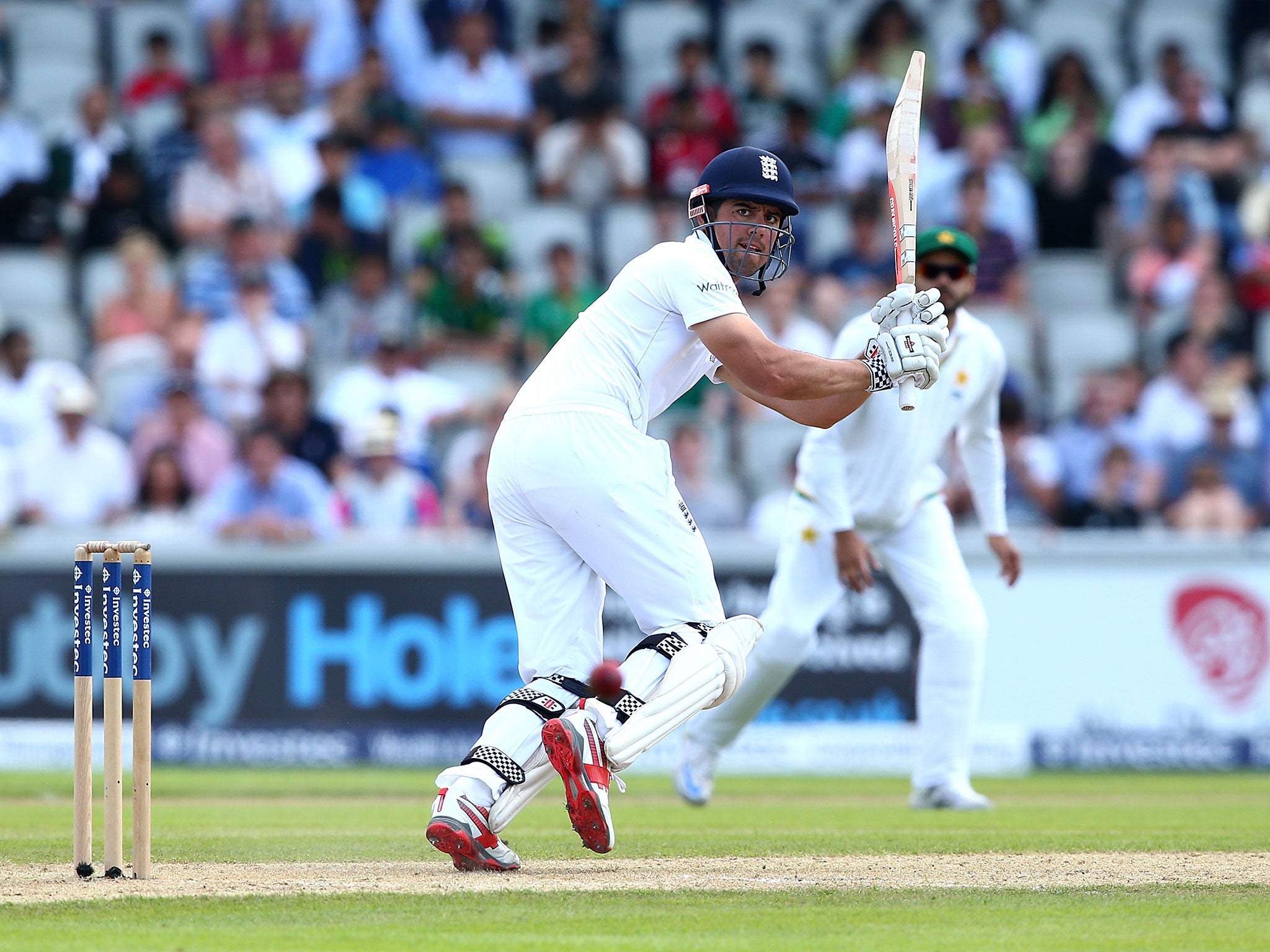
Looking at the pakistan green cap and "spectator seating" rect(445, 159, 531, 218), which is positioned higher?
"spectator seating" rect(445, 159, 531, 218)

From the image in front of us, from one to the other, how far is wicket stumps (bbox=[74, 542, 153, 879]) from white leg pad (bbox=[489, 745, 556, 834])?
0.93m

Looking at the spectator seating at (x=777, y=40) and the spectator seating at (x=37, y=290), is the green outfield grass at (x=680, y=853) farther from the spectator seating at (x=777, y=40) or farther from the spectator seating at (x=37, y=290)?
the spectator seating at (x=777, y=40)

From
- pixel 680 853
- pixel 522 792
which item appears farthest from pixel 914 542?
pixel 522 792

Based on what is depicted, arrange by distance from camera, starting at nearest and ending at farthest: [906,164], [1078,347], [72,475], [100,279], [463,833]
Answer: [463,833] < [906,164] < [72,475] < [100,279] < [1078,347]

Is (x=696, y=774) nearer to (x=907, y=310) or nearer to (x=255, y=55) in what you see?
(x=907, y=310)

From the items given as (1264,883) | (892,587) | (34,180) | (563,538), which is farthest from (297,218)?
(1264,883)

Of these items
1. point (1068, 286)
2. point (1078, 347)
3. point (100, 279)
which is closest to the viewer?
point (100, 279)

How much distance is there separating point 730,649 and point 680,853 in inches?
32.1

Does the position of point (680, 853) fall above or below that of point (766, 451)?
below

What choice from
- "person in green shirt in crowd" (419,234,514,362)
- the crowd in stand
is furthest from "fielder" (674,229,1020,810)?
"person in green shirt in crowd" (419,234,514,362)

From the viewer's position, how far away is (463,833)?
4.99m

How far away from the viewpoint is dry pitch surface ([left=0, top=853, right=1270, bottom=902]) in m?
4.74

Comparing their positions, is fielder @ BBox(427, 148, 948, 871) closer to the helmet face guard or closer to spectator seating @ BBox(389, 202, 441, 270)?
the helmet face guard

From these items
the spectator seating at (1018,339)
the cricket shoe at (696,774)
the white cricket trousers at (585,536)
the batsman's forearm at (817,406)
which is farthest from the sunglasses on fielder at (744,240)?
the spectator seating at (1018,339)
